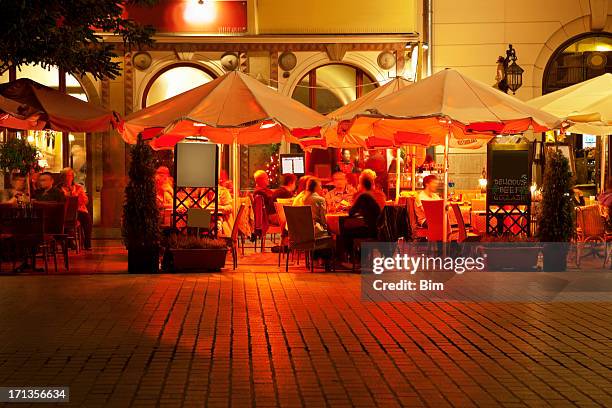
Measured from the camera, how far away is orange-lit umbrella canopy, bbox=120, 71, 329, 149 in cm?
1457

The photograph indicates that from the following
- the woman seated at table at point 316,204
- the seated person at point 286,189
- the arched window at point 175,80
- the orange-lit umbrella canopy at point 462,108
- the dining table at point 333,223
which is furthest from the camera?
the arched window at point 175,80

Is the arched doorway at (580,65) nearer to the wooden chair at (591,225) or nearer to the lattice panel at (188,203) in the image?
the wooden chair at (591,225)

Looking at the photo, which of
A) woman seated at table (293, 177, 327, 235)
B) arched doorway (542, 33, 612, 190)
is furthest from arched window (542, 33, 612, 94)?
woman seated at table (293, 177, 327, 235)

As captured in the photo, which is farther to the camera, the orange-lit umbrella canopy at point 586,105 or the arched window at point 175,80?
the arched window at point 175,80

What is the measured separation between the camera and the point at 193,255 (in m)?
14.2

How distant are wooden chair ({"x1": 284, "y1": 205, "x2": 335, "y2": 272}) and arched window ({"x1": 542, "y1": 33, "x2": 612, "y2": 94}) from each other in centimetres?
1061

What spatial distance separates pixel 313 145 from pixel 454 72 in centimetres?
420

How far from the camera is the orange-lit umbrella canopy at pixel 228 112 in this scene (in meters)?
14.6

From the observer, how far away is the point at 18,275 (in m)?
13.8

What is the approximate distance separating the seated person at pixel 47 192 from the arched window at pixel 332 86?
8509 millimetres

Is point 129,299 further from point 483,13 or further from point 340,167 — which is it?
point 483,13

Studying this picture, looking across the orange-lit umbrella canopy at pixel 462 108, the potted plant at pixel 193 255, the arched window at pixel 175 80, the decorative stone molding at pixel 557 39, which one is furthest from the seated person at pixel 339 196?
the decorative stone molding at pixel 557 39

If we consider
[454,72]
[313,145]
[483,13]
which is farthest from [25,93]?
[483,13]

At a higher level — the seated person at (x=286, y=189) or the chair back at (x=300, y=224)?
the seated person at (x=286, y=189)
